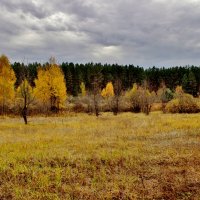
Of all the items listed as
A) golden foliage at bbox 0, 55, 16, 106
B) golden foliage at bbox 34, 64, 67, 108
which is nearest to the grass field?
golden foliage at bbox 0, 55, 16, 106

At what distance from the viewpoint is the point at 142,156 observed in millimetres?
13812

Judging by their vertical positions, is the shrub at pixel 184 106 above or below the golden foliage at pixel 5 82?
below

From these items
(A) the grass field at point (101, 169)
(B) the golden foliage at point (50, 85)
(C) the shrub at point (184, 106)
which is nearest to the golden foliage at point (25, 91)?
(B) the golden foliage at point (50, 85)

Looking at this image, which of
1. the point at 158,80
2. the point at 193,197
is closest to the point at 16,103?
the point at 193,197

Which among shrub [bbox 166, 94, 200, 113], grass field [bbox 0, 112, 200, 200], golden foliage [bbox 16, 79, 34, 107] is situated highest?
golden foliage [bbox 16, 79, 34, 107]

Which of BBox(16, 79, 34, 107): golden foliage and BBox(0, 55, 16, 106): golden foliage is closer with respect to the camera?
BBox(16, 79, 34, 107): golden foliage

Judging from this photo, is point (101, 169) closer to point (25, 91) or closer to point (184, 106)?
point (25, 91)

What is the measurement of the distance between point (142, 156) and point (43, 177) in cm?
450

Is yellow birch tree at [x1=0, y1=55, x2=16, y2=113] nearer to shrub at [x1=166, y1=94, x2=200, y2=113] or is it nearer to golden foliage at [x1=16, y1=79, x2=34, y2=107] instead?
golden foliage at [x1=16, y1=79, x2=34, y2=107]

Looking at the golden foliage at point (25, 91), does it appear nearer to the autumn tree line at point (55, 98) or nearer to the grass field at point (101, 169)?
the autumn tree line at point (55, 98)

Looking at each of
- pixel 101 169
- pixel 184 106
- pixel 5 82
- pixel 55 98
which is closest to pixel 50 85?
pixel 55 98

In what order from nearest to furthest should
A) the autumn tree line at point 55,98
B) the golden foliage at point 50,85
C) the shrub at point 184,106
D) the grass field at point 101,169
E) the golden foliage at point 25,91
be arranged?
the grass field at point 101,169, the golden foliage at point 25,91, the autumn tree line at point 55,98, the shrub at point 184,106, the golden foliage at point 50,85

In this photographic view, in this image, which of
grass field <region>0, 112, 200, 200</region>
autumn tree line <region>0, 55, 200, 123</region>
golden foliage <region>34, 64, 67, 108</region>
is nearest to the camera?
grass field <region>0, 112, 200, 200</region>

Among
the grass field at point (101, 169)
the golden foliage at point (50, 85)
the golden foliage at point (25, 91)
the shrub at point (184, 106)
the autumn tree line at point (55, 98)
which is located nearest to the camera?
the grass field at point (101, 169)
